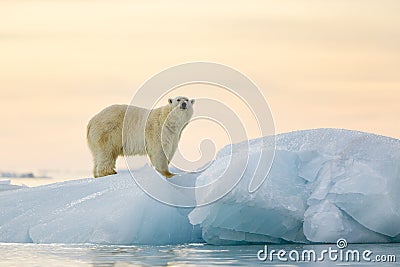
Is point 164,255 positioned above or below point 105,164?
below

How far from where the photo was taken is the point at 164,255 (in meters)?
13.5

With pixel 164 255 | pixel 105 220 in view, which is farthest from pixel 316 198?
pixel 105 220

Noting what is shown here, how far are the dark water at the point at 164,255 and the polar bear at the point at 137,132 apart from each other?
316 centimetres

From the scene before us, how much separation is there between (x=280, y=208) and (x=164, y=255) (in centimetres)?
191

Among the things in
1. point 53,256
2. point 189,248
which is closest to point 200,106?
point 189,248

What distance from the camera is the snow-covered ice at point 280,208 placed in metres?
14.5

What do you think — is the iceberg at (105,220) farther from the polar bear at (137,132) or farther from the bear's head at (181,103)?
the bear's head at (181,103)

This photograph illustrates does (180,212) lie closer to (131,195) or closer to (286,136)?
(131,195)

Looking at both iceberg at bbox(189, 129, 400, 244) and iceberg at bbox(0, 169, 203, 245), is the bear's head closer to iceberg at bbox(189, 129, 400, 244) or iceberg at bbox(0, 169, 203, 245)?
iceberg at bbox(0, 169, 203, 245)

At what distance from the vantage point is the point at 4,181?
21.2 m

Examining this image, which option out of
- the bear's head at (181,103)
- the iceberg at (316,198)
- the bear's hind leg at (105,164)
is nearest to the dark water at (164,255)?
the iceberg at (316,198)

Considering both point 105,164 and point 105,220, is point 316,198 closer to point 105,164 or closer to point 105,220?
point 105,220

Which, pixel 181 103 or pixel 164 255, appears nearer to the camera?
pixel 164 255

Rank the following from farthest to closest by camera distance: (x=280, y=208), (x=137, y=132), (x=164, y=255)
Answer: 1. (x=137, y=132)
2. (x=280, y=208)
3. (x=164, y=255)
